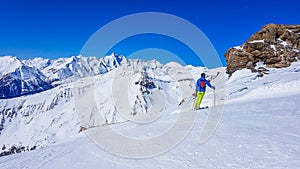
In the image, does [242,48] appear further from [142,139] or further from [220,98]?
[142,139]

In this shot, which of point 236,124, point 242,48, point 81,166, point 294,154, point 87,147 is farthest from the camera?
point 242,48

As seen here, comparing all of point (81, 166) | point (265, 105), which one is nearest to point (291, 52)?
point (265, 105)

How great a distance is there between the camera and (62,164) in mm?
10914

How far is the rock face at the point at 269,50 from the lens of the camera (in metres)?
42.8

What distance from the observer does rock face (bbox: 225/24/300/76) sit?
42781 millimetres

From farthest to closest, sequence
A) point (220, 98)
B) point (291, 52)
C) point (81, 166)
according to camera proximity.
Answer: point (291, 52) < point (220, 98) < point (81, 166)

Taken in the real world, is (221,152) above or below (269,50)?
below

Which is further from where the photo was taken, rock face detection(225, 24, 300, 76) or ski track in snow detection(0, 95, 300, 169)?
rock face detection(225, 24, 300, 76)

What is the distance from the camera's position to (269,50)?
43.9m

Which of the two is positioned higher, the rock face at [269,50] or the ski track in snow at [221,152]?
the rock face at [269,50]

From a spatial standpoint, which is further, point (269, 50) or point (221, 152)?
point (269, 50)

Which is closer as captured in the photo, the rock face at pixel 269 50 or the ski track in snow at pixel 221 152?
the ski track in snow at pixel 221 152

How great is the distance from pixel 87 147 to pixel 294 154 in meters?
8.62

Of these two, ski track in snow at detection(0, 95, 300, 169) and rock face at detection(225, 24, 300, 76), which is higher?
rock face at detection(225, 24, 300, 76)
